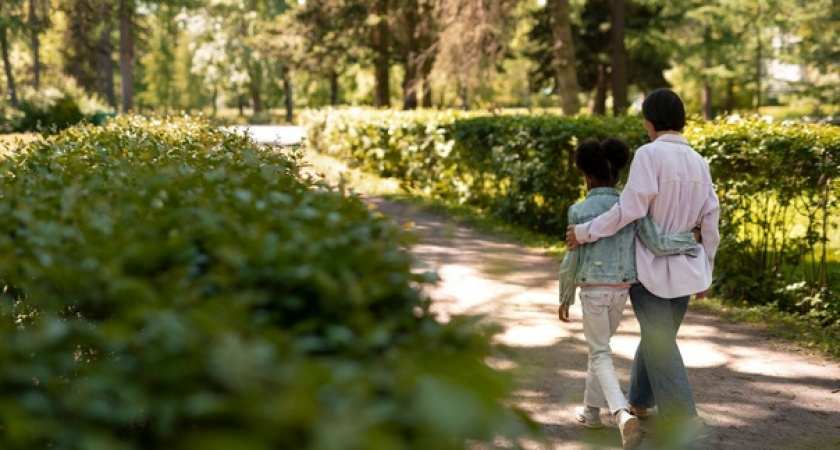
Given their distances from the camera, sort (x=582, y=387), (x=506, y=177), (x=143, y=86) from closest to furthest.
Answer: (x=582, y=387) < (x=506, y=177) < (x=143, y=86)

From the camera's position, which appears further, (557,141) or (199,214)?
(557,141)

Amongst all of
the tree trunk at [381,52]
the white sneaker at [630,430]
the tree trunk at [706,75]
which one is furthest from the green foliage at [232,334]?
the tree trunk at [706,75]

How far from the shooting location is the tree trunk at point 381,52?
108ft

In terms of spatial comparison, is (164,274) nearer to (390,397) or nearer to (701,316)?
(390,397)

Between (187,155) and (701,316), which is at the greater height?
(187,155)

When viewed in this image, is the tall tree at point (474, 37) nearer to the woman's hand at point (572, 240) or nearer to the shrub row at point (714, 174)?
the shrub row at point (714, 174)

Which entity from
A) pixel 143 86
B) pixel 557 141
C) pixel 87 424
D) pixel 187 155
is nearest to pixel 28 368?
pixel 87 424

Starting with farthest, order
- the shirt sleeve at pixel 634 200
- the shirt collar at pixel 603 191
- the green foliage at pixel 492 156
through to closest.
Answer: the green foliage at pixel 492 156 < the shirt collar at pixel 603 191 < the shirt sleeve at pixel 634 200

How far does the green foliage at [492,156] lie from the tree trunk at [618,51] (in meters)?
9.27

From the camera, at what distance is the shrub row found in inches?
Answer: 326

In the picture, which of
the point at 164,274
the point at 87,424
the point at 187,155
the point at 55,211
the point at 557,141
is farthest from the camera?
the point at 557,141

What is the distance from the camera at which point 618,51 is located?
27250 millimetres

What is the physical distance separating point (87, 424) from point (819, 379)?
591 cm

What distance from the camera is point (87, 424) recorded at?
2055mm
